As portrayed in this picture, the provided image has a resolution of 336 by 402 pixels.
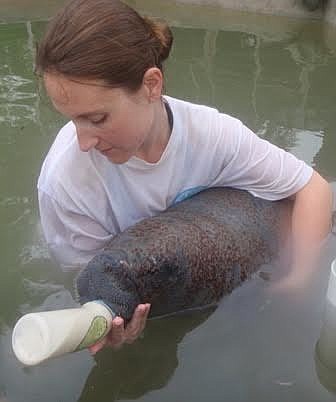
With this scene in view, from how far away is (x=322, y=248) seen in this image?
2967mm

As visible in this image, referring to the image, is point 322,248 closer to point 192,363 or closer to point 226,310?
point 226,310

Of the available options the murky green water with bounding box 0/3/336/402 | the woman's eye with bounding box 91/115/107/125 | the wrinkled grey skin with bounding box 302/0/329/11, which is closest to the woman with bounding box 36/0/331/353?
the woman's eye with bounding box 91/115/107/125

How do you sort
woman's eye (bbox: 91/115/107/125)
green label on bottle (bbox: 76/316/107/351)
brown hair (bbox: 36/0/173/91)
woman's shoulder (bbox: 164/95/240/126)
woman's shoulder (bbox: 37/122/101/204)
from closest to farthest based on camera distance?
green label on bottle (bbox: 76/316/107/351) < brown hair (bbox: 36/0/173/91) < woman's eye (bbox: 91/115/107/125) < woman's shoulder (bbox: 37/122/101/204) < woman's shoulder (bbox: 164/95/240/126)

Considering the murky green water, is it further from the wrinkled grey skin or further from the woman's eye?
the wrinkled grey skin

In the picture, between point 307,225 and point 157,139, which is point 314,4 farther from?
point 157,139

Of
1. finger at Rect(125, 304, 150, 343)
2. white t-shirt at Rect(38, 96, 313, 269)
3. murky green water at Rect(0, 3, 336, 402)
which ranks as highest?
white t-shirt at Rect(38, 96, 313, 269)

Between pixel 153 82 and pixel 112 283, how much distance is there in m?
0.70

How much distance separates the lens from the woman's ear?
216 cm

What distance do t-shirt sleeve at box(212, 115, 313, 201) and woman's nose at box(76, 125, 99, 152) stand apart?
0.63m

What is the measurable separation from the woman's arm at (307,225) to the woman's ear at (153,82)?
0.83 meters

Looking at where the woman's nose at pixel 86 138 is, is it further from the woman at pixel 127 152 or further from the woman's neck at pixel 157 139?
the woman's neck at pixel 157 139

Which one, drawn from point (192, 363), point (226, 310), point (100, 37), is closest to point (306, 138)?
point (226, 310)

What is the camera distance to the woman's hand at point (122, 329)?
6.77 feet

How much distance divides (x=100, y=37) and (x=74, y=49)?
3.8 inches
